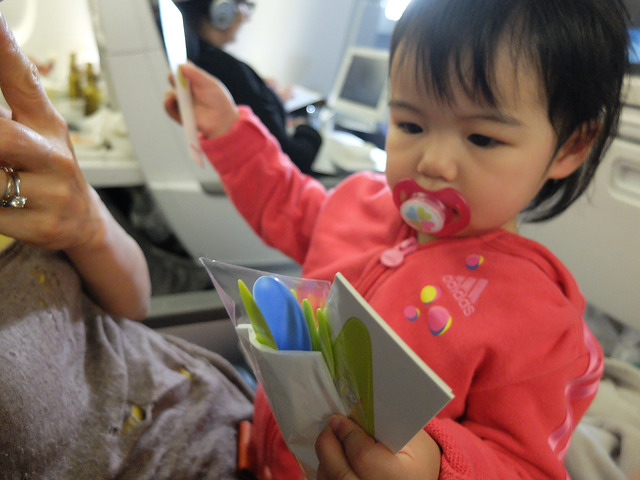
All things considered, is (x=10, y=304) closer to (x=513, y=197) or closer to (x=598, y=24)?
(x=513, y=197)

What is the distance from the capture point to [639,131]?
88cm

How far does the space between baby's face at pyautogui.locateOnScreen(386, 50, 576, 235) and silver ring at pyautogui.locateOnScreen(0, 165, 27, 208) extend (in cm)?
44

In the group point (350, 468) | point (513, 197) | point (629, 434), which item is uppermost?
point (513, 197)

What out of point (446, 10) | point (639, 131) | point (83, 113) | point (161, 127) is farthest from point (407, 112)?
point (83, 113)

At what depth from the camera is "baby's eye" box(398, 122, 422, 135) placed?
58cm

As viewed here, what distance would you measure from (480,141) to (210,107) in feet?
1.73

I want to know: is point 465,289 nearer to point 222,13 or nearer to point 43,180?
point 43,180

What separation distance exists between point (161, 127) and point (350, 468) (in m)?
1.12

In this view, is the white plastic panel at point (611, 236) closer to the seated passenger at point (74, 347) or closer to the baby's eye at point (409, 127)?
the baby's eye at point (409, 127)

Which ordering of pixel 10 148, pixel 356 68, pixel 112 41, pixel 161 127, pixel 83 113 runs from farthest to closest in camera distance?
pixel 356 68
pixel 83 113
pixel 161 127
pixel 112 41
pixel 10 148

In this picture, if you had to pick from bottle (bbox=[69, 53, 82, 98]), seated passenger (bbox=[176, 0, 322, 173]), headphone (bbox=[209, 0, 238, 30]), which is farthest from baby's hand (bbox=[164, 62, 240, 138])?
bottle (bbox=[69, 53, 82, 98])

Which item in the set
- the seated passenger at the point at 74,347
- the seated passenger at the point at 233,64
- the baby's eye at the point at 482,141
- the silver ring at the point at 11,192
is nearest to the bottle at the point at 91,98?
the seated passenger at the point at 233,64

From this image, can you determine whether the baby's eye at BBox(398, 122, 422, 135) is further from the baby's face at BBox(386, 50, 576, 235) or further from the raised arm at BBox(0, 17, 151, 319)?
the raised arm at BBox(0, 17, 151, 319)

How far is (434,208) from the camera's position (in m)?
0.57
